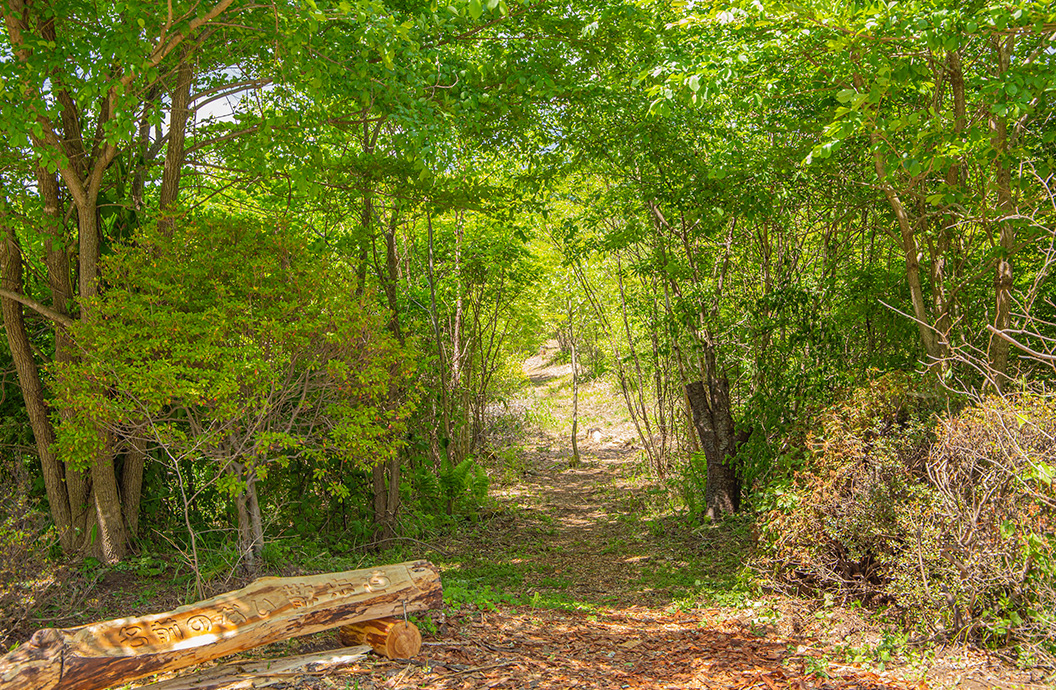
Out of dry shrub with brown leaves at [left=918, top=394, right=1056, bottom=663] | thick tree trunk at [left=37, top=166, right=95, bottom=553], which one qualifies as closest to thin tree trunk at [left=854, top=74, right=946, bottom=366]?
dry shrub with brown leaves at [left=918, top=394, right=1056, bottom=663]

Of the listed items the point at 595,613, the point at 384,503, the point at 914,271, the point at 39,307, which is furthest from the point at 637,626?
the point at 39,307

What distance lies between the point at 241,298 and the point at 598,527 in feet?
18.8

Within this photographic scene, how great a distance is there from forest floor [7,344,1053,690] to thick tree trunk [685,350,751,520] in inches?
12.4

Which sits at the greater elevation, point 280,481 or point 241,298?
point 241,298

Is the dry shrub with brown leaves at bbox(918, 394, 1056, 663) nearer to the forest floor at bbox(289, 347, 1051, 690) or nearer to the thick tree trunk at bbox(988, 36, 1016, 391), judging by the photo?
the forest floor at bbox(289, 347, 1051, 690)

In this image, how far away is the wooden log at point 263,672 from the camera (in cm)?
363

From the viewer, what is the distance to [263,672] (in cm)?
381

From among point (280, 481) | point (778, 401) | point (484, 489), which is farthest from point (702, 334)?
point (280, 481)

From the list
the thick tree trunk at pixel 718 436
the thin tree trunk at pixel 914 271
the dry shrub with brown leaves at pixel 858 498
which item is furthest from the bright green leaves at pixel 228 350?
the thin tree trunk at pixel 914 271

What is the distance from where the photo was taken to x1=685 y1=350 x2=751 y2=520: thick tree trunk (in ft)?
26.3

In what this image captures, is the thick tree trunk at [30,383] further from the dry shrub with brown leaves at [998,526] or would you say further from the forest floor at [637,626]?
the dry shrub with brown leaves at [998,526]

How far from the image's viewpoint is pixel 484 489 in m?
9.45

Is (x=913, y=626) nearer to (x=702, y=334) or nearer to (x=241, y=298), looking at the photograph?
(x=702, y=334)

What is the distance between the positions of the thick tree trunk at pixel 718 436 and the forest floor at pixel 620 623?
315 mm
